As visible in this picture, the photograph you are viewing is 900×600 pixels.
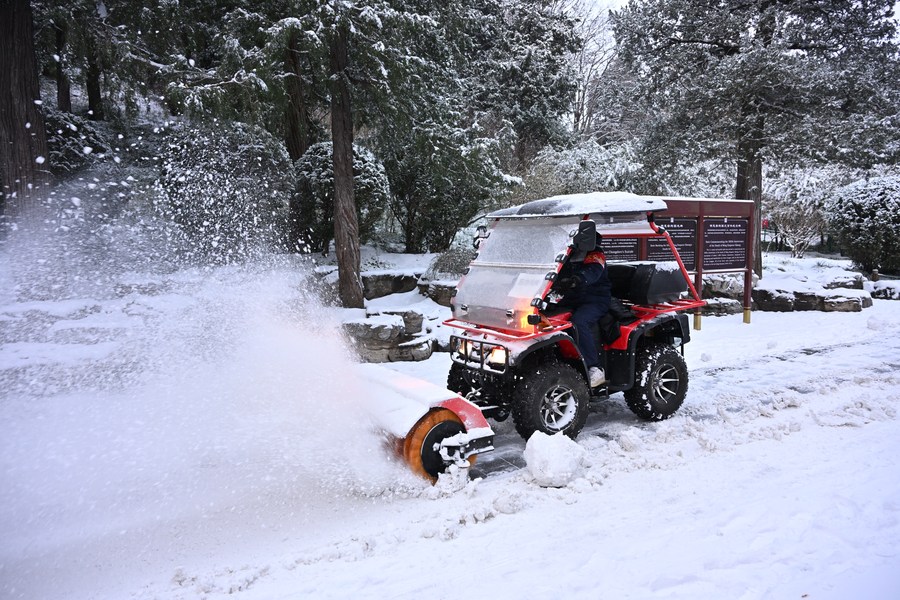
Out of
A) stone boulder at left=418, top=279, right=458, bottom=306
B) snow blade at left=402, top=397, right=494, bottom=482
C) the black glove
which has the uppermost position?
the black glove

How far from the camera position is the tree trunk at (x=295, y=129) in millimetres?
10992

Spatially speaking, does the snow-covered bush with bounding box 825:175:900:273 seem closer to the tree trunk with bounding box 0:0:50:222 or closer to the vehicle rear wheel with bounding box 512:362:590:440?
the vehicle rear wheel with bounding box 512:362:590:440

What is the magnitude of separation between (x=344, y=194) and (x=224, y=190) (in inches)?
95.3

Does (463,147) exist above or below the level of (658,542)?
above

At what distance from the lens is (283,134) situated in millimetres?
12117

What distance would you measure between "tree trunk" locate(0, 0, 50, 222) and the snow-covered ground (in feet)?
3.76

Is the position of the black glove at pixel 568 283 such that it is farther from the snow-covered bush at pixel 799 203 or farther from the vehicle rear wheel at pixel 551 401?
the snow-covered bush at pixel 799 203

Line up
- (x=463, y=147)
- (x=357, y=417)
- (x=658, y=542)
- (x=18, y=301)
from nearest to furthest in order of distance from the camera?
(x=658, y=542) < (x=357, y=417) < (x=18, y=301) < (x=463, y=147)

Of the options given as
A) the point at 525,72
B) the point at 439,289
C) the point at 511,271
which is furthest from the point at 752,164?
the point at 511,271

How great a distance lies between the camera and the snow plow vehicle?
4859 millimetres

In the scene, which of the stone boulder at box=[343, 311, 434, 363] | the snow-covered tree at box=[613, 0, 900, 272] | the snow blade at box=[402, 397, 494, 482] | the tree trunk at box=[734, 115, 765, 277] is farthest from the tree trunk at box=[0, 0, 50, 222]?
the tree trunk at box=[734, 115, 765, 277]

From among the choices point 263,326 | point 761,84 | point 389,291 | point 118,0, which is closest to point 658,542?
point 263,326

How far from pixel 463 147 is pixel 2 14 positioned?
7.07m

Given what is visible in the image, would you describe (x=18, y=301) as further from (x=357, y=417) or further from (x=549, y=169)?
(x=549, y=169)
